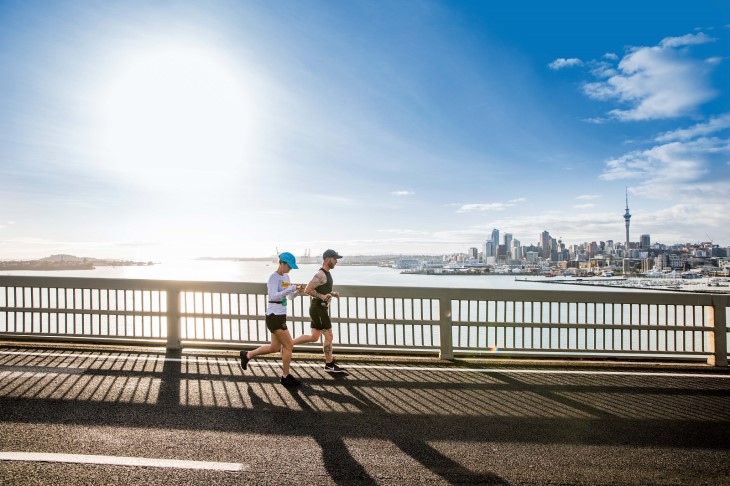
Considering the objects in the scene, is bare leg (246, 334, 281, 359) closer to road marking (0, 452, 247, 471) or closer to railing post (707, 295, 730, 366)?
road marking (0, 452, 247, 471)

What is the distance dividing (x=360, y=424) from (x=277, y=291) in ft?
8.45

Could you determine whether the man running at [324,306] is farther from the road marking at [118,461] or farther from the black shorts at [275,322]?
the road marking at [118,461]

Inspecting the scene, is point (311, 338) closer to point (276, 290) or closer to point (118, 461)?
point (276, 290)

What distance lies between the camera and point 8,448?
172 inches

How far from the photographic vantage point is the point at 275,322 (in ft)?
22.8

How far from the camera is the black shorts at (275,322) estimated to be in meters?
6.92

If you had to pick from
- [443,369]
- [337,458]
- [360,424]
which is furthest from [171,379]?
[443,369]

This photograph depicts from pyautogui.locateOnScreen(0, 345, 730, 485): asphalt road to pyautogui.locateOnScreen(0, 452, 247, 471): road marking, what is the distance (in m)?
0.02

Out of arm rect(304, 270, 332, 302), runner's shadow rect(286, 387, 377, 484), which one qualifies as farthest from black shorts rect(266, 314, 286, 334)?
runner's shadow rect(286, 387, 377, 484)

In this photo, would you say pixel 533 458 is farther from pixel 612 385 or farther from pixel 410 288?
pixel 410 288

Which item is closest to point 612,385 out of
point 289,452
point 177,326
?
point 289,452

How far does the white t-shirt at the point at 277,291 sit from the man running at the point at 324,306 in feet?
1.47

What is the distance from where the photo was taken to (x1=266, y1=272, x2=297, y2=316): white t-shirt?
6.94 meters

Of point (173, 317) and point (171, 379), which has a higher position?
Result: point (173, 317)
